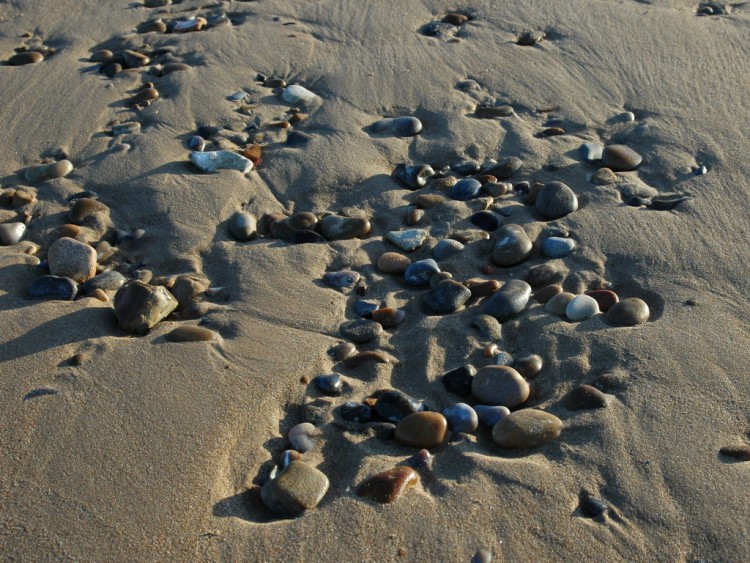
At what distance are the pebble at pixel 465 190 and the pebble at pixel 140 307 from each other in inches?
47.7

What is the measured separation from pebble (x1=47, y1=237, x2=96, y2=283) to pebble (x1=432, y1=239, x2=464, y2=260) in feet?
Result: 3.92

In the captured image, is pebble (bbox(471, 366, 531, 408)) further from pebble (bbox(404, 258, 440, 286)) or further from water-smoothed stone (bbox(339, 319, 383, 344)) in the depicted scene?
pebble (bbox(404, 258, 440, 286))

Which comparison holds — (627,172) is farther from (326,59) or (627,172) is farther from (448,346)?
(326,59)

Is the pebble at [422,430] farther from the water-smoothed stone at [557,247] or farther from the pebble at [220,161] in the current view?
the pebble at [220,161]

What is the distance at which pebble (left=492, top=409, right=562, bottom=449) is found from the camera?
6.61 feet

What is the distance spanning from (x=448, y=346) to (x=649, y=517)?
30.9 inches

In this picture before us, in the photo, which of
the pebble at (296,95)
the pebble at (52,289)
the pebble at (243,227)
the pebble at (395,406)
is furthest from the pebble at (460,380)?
the pebble at (296,95)

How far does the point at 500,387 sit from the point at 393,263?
28.1 inches

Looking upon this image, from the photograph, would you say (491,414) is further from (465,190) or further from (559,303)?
(465,190)

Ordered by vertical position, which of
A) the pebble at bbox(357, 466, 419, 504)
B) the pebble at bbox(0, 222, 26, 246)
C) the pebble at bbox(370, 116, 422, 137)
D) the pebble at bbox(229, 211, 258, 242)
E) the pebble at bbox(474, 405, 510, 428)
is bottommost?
the pebble at bbox(0, 222, 26, 246)

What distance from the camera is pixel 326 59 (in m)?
4.02

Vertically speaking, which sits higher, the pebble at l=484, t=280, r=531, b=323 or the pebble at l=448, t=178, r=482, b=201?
the pebble at l=484, t=280, r=531, b=323

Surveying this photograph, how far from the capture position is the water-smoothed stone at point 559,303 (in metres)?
2.47

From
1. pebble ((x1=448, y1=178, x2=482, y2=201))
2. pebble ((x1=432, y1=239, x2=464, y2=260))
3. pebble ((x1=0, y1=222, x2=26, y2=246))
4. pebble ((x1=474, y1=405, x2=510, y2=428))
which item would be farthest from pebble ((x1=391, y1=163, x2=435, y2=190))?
pebble ((x1=0, y1=222, x2=26, y2=246))
